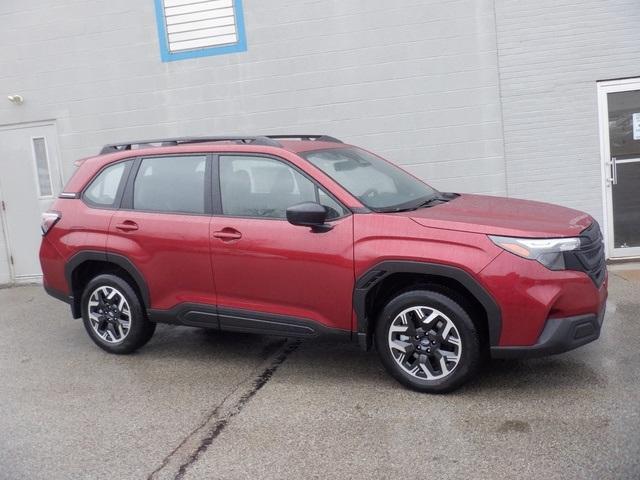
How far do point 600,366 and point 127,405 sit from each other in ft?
11.3

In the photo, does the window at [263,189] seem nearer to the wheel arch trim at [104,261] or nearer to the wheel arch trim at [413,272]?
the wheel arch trim at [413,272]

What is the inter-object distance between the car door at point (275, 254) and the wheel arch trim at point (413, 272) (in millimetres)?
83

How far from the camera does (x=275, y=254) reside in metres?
4.94

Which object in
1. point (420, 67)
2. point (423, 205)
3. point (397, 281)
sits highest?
point (420, 67)

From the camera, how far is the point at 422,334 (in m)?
4.55

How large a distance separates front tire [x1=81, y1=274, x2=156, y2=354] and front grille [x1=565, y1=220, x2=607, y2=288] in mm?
3461

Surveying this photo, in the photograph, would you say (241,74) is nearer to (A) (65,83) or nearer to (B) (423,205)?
(A) (65,83)

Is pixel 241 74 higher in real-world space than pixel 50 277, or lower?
higher

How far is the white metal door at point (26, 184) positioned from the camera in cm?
964

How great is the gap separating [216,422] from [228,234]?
1423 millimetres

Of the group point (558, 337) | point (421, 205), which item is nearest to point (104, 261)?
point (421, 205)

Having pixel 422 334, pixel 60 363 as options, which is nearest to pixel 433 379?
pixel 422 334

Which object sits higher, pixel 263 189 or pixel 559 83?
pixel 559 83

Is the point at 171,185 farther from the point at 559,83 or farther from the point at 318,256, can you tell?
the point at 559,83
